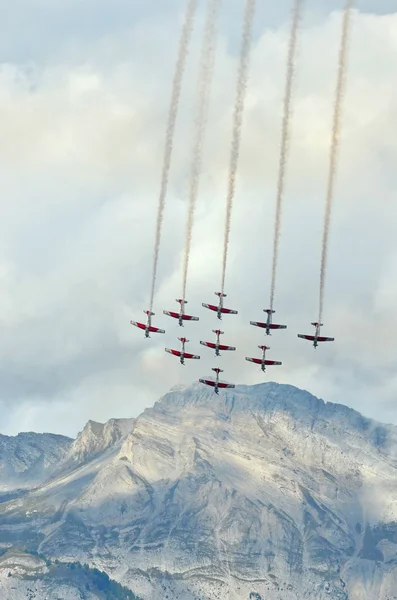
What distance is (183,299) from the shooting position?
195m

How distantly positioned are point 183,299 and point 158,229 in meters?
24.9

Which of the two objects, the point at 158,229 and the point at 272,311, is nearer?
the point at 158,229

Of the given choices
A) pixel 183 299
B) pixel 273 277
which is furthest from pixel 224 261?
pixel 183 299

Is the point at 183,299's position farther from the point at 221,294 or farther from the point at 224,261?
the point at 224,261

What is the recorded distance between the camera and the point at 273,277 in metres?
168

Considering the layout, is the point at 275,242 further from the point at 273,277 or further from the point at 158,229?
the point at 158,229

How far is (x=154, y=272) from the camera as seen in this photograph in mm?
176000

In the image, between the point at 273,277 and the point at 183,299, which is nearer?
the point at 273,277

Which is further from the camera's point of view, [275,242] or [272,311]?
[272,311]

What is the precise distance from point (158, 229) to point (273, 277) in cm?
1930

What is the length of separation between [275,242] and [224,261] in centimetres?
829

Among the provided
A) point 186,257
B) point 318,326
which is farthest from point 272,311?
point 186,257

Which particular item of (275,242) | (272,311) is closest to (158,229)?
(275,242)

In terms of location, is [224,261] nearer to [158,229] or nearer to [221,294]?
[158,229]
